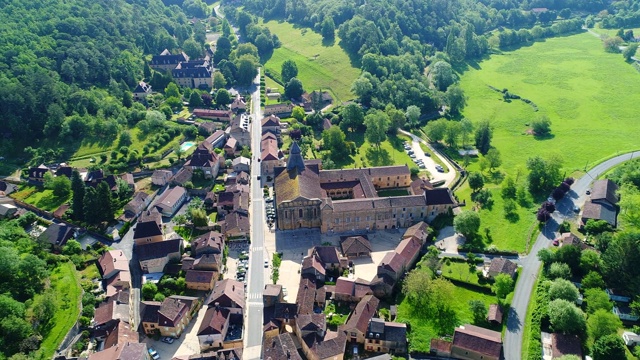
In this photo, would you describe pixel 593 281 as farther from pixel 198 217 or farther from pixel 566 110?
pixel 566 110

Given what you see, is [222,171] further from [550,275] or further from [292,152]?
[550,275]

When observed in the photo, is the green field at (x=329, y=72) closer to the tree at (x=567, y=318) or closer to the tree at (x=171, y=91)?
the tree at (x=171, y=91)

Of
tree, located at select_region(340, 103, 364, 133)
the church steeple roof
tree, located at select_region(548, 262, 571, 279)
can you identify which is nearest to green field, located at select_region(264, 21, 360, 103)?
tree, located at select_region(340, 103, 364, 133)

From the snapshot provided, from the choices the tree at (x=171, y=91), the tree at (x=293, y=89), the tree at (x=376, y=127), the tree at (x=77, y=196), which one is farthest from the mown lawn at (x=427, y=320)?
the tree at (x=171, y=91)

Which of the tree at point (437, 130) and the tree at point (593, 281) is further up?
the tree at point (437, 130)

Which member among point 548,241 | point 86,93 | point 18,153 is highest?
point 86,93

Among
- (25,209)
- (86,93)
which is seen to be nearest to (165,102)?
(86,93)
